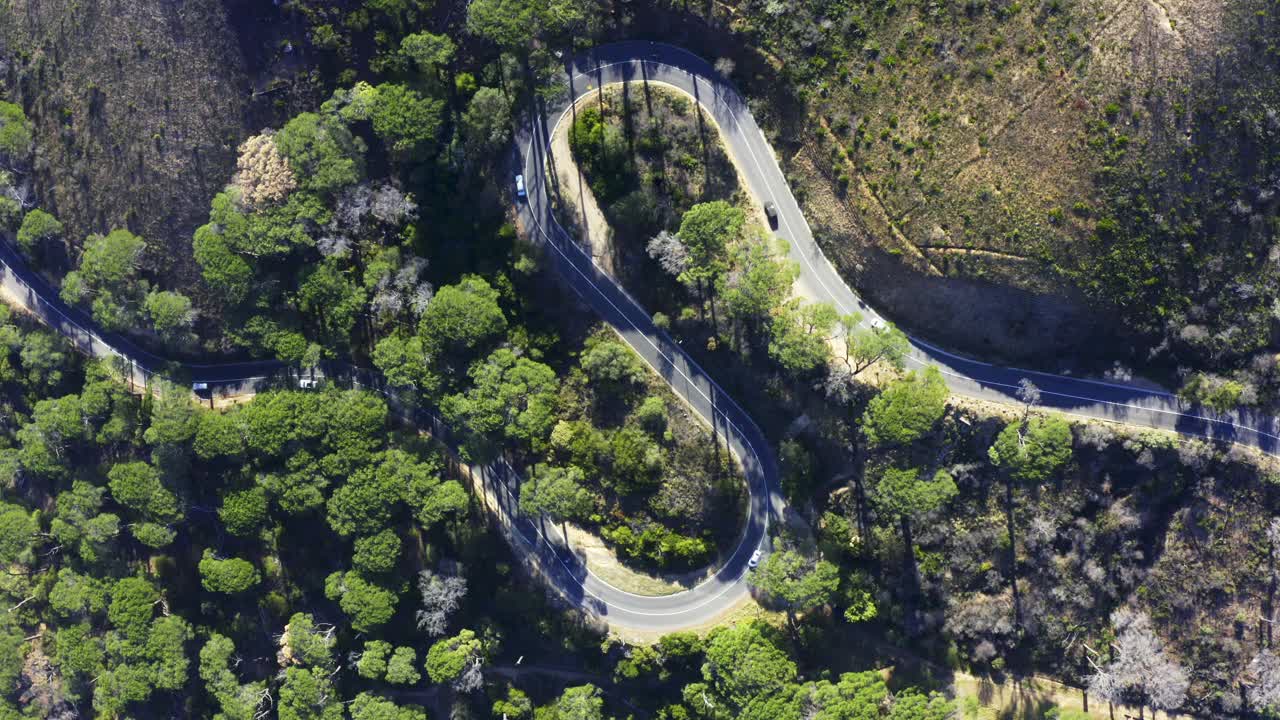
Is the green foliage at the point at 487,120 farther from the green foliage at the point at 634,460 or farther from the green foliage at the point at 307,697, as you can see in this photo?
the green foliage at the point at 307,697

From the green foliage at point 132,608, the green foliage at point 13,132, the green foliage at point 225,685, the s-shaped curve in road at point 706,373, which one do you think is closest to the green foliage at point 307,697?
the green foliage at point 225,685

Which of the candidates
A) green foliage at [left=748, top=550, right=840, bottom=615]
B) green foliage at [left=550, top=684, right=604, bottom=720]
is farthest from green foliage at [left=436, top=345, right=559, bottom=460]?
green foliage at [left=550, top=684, right=604, bottom=720]

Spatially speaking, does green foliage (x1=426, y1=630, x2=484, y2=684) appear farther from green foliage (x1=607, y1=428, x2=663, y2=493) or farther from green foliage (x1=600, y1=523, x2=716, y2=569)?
→ green foliage (x1=607, y1=428, x2=663, y2=493)

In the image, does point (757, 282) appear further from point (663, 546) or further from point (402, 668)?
point (402, 668)

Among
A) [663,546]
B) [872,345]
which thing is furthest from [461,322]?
[872,345]

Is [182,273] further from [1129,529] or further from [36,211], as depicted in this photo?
[1129,529]
